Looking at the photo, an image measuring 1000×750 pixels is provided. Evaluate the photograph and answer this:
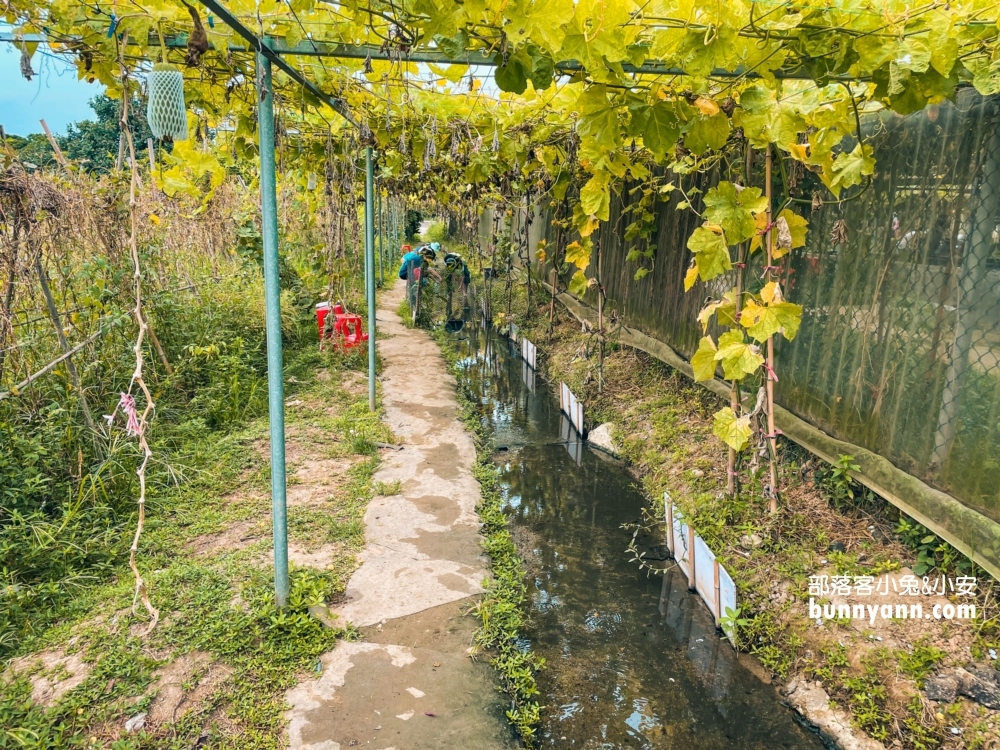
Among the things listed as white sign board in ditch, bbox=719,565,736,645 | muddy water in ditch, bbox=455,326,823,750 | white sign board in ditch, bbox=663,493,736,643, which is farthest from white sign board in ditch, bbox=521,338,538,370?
white sign board in ditch, bbox=719,565,736,645

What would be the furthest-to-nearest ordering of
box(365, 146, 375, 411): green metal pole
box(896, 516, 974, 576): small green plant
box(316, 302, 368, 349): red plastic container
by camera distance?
1. box(316, 302, 368, 349): red plastic container
2. box(365, 146, 375, 411): green metal pole
3. box(896, 516, 974, 576): small green plant

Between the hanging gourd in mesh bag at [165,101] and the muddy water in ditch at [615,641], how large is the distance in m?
2.71

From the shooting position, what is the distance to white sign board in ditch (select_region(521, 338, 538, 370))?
8.48 m

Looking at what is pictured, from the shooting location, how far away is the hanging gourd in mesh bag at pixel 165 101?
6.89ft

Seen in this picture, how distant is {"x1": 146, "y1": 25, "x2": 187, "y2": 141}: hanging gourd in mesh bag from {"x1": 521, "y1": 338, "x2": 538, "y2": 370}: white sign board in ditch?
256 inches

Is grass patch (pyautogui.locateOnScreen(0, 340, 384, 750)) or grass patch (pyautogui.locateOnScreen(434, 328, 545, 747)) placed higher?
grass patch (pyautogui.locateOnScreen(0, 340, 384, 750))

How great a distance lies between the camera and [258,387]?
557 cm

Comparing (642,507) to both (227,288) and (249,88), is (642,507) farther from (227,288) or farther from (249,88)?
(227,288)

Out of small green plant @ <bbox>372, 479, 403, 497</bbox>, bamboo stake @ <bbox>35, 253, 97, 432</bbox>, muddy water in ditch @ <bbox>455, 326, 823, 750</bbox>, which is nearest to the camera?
muddy water in ditch @ <bbox>455, 326, 823, 750</bbox>

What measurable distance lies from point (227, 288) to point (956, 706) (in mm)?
6633

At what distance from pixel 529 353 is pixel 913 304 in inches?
230

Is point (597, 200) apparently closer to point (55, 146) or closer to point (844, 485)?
point (844, 485)

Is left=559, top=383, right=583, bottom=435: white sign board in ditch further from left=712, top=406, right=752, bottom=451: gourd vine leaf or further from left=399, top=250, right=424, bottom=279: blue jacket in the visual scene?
left=399, top=250, right=424, bottom=279: blue jacket

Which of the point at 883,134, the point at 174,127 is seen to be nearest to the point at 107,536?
the point at 174,127
